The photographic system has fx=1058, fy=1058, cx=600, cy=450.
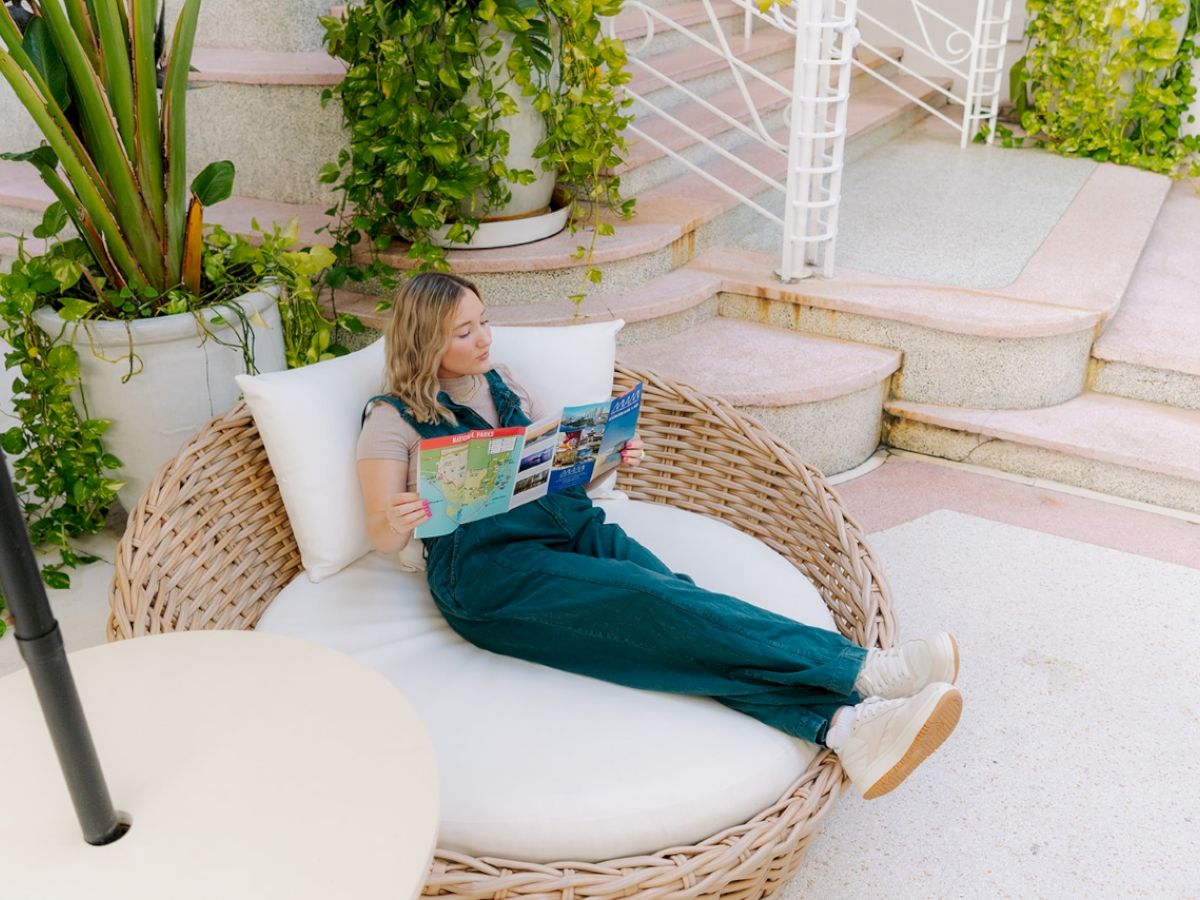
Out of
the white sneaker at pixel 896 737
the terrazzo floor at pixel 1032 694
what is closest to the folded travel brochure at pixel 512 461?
the white sneaker at pixel 896 737

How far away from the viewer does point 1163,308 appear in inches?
117

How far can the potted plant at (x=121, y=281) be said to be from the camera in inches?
74.8

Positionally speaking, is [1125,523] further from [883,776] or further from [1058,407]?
[883,776]

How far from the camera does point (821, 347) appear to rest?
Result: 2.79 meters

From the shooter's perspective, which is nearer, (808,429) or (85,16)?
(85,16)

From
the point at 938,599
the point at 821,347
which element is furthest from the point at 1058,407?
the point at 938,599

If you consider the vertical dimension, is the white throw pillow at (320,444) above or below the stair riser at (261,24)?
below

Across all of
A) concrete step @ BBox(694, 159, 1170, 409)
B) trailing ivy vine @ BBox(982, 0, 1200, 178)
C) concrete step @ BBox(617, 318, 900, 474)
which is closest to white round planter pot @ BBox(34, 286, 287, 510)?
concrete step @ BBox(617, 318, 900, 474)

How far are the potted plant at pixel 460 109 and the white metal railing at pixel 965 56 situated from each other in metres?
1.75

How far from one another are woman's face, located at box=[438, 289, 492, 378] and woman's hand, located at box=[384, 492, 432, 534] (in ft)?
0.83

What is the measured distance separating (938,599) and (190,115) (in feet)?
8.25

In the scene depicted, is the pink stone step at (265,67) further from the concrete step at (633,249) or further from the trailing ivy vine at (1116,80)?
the trailing ivy vine at (1116,80)

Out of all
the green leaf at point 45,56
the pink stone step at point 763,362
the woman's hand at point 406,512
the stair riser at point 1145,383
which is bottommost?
the stair riser at point 1145,383

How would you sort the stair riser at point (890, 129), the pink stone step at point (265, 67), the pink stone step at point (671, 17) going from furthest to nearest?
the stair riser at point (890, 129) < the pink stone step at point (671, 17) < the pink stone step at point (265, 67)
